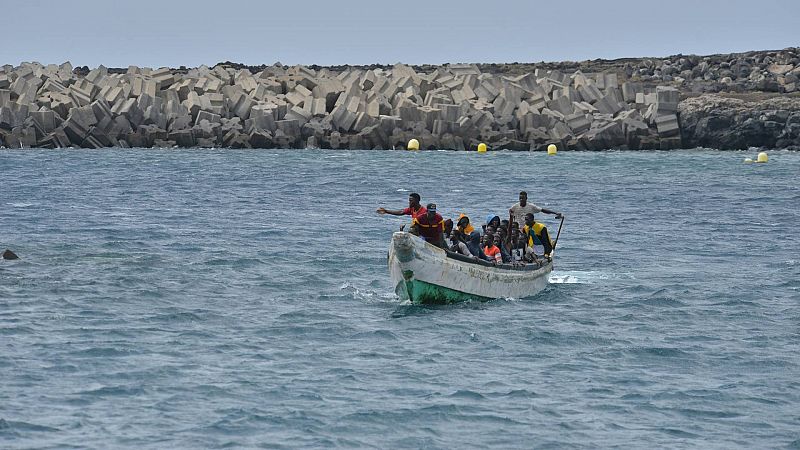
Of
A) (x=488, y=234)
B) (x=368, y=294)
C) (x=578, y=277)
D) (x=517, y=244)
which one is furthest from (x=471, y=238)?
(x=578, y=277)

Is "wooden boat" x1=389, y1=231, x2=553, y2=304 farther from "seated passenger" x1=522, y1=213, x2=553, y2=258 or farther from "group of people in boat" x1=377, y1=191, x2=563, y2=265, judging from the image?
"seated passenger" x1=522, y1=213, x2=553, y2=258

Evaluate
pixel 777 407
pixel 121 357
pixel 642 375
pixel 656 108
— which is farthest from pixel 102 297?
A: pixel 656 108

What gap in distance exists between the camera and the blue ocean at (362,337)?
16922 millimetres

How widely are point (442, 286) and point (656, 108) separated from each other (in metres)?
55.8

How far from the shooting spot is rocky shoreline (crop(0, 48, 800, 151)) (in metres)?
73.3

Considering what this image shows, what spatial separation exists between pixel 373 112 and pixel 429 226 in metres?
51.0

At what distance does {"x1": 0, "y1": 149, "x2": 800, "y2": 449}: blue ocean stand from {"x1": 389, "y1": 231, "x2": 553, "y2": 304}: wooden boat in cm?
35

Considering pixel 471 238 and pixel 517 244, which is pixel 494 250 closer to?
pixel 471 238

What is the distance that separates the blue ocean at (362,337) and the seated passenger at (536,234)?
1.07m

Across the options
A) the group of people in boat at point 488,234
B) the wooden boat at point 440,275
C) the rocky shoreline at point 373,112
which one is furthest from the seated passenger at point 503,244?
the rocky shoreline at point 373,112

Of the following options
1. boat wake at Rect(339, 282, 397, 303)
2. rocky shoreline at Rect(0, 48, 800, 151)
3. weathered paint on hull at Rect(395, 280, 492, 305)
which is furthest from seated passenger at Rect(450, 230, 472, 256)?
rocky shoreline at Rect(0, 48, 800, 151)

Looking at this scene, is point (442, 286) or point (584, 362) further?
point (442, 286)

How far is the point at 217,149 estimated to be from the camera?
2908 inches

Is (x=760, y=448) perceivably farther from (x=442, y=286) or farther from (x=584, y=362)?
(x=442, y=286)
